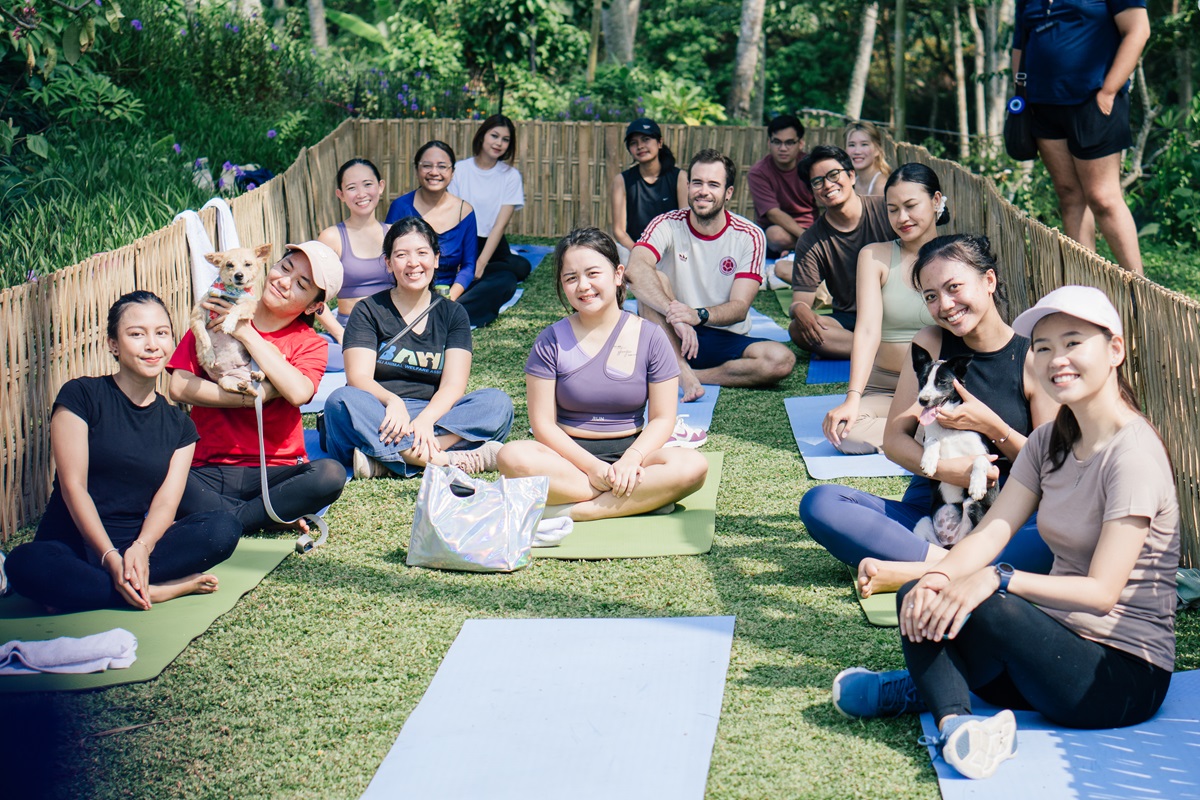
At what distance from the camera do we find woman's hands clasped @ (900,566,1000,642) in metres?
3.19

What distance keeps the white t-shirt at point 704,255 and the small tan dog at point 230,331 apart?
3.11m

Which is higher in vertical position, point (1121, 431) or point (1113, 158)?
point (1113, 158)

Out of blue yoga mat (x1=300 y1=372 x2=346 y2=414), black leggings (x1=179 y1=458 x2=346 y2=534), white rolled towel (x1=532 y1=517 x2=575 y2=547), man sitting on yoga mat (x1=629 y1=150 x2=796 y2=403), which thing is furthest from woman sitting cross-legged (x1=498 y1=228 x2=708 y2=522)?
man sitting on yoga mat (x1=629 y1=150 x2=796 y2=403)

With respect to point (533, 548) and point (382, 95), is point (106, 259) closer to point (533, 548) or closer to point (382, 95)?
point (533, 548)

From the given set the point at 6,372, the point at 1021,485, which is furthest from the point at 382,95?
the point at 1021,485

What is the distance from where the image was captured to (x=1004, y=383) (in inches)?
175

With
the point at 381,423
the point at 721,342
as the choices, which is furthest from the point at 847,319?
the point at 381,423

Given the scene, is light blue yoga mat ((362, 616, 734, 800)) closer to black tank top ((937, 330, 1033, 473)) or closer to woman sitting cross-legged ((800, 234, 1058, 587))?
woman sitting cross-legged ((800, 234, 1058, 587))

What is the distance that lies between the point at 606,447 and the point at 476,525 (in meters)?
0.81

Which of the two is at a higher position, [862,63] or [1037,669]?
[862,63]

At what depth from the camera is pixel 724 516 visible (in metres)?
5.46

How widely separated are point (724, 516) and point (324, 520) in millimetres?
1787

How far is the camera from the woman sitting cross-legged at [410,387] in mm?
6020

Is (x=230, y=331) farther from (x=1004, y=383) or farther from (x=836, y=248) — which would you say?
(x=836, y=248)
